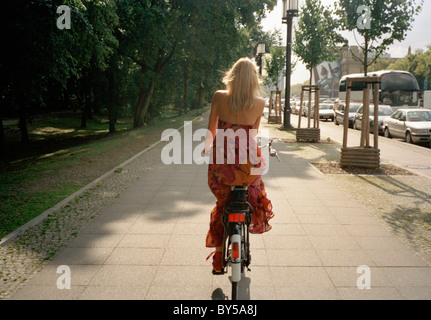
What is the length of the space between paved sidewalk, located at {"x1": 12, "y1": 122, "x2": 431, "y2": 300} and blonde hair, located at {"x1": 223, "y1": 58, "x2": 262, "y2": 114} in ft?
5.65

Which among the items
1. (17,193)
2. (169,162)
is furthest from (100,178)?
(169,162)

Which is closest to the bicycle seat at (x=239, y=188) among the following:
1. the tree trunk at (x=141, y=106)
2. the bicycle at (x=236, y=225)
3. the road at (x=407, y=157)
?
the bicycle at (x=236, y=225)

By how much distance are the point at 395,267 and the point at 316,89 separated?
1145 cm

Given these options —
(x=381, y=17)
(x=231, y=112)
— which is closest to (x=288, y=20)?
(x=381, y=17)

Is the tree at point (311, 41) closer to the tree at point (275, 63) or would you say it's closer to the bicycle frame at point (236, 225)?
the tree at point (275, 63)

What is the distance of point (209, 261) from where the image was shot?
4320 millimetres

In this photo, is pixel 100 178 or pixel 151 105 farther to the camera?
pixel 151 105

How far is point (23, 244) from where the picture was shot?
4781mm

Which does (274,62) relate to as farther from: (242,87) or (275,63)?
(242,87)

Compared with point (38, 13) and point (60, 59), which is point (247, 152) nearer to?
point (38, 13)

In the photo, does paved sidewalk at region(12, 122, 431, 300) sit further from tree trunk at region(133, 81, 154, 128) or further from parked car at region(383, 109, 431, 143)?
tree trunk at region(133, 81, 154, 128)

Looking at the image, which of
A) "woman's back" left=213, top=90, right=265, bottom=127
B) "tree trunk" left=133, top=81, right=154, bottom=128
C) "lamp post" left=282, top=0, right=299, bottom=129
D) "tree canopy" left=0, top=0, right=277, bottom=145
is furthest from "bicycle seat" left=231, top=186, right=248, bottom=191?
"tree trunk" left=133, top=81, right=154, bottom=128

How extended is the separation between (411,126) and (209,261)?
14.9m
